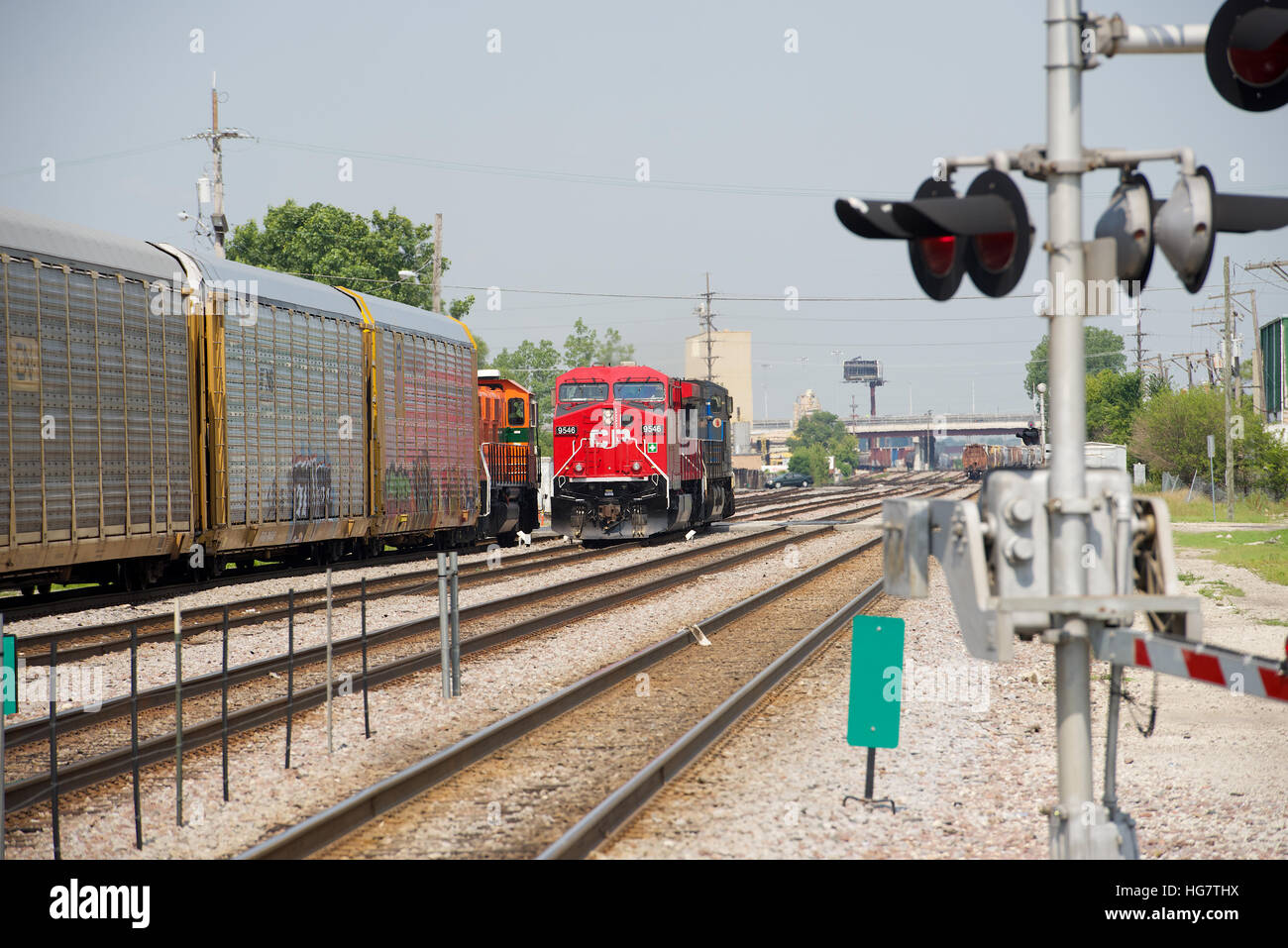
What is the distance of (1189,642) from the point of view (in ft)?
12.9

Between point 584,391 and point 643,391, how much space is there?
1.72 meters

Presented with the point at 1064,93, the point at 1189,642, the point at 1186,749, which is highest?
the point at 1064,93

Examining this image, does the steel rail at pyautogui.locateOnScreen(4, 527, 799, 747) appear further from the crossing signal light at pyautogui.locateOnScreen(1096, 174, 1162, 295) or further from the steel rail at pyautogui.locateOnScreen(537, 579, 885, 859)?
the crossing signal light at pyautogui.locateOnScreen(1096, 174, 1162, 295)

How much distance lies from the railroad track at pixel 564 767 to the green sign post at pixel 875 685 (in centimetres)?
143

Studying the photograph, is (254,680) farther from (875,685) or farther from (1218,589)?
(1218,589)

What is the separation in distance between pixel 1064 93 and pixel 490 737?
21.8 feet

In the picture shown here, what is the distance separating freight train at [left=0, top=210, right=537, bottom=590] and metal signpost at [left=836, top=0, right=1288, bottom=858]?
12410 millimetres

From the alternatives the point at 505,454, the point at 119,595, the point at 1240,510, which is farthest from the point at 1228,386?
the point at 119,595

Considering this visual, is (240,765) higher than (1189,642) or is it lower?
lower

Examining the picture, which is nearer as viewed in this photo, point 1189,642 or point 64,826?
point 1189,642

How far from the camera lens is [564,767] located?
28.6 feet
